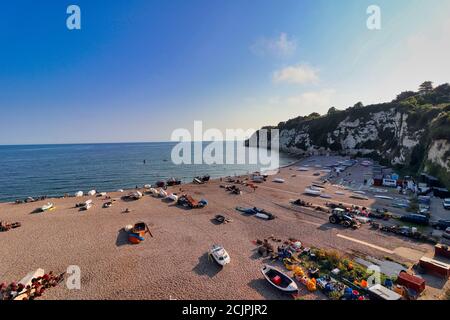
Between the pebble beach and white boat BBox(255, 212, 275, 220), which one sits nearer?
the pebble beach

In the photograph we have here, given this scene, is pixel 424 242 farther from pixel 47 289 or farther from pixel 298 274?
pixel 47 289

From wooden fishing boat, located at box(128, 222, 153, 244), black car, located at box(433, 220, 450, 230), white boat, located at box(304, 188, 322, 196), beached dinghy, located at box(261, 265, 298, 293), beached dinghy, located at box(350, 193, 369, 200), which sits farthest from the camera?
white boat, located at box(304, 188, 322, 196)

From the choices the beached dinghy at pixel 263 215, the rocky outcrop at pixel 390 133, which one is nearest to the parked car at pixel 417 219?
the beached dinghy at pixel 263 215

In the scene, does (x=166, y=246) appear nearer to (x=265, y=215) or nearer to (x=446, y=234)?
(x=265, y=215)

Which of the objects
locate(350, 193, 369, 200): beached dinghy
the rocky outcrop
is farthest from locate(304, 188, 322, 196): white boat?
the rocky outcrop

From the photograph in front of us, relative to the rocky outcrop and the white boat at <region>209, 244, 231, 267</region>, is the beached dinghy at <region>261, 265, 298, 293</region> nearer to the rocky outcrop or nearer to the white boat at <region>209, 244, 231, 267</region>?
the white boat at <region>209, 244, 231, 267</region>

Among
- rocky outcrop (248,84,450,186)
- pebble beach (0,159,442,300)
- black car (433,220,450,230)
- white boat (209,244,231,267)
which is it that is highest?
rocky outcrop (248,84,450,186)

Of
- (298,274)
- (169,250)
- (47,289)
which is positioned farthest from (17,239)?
(298,274)

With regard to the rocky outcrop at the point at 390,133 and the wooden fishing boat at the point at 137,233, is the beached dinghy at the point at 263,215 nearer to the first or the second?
the wooden fishing boat at the point at 137,233
